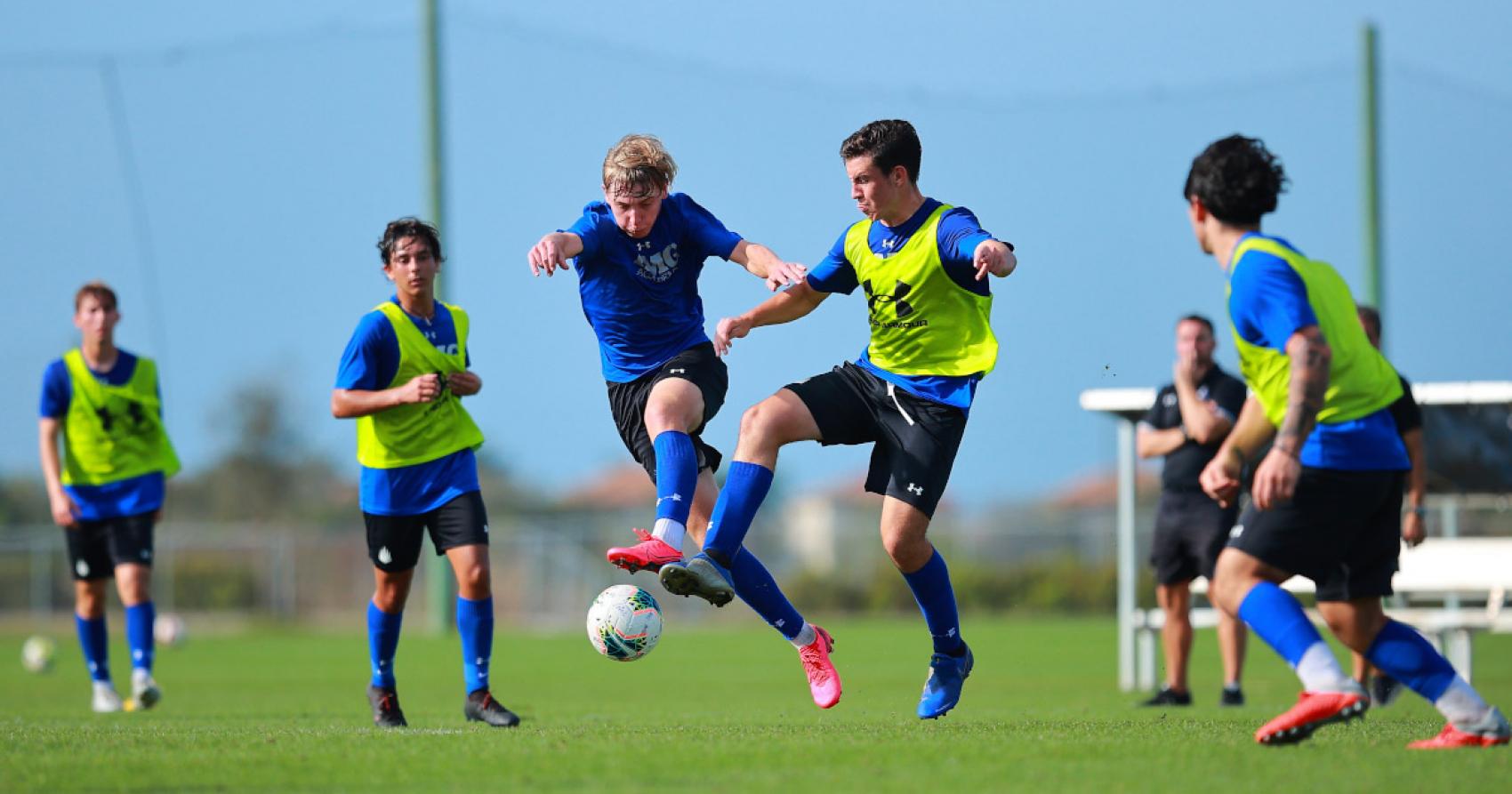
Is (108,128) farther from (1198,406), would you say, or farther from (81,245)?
(1198,406)

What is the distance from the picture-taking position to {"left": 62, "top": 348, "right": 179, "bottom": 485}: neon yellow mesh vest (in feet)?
33.3

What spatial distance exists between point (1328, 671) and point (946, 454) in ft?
7.06

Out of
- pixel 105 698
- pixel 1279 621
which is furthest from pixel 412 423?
pixel 1279 621

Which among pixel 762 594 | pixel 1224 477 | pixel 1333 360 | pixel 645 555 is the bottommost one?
pixel 762 594

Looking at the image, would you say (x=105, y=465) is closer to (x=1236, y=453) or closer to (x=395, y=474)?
(x=395, y=474)

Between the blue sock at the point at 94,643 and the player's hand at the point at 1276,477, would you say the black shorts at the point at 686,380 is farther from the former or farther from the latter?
the blue sock at the point at 94,643

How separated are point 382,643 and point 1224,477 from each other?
4413 millimetres

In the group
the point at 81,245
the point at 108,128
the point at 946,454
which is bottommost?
the point at 946,454

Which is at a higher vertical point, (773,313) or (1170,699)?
(773,313)

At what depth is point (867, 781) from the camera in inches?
179

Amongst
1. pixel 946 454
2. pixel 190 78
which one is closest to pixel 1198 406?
pixel 946 454

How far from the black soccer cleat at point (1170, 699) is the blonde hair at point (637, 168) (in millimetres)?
4956

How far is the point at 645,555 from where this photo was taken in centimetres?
644

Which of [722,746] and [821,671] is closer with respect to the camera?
[722,746]
